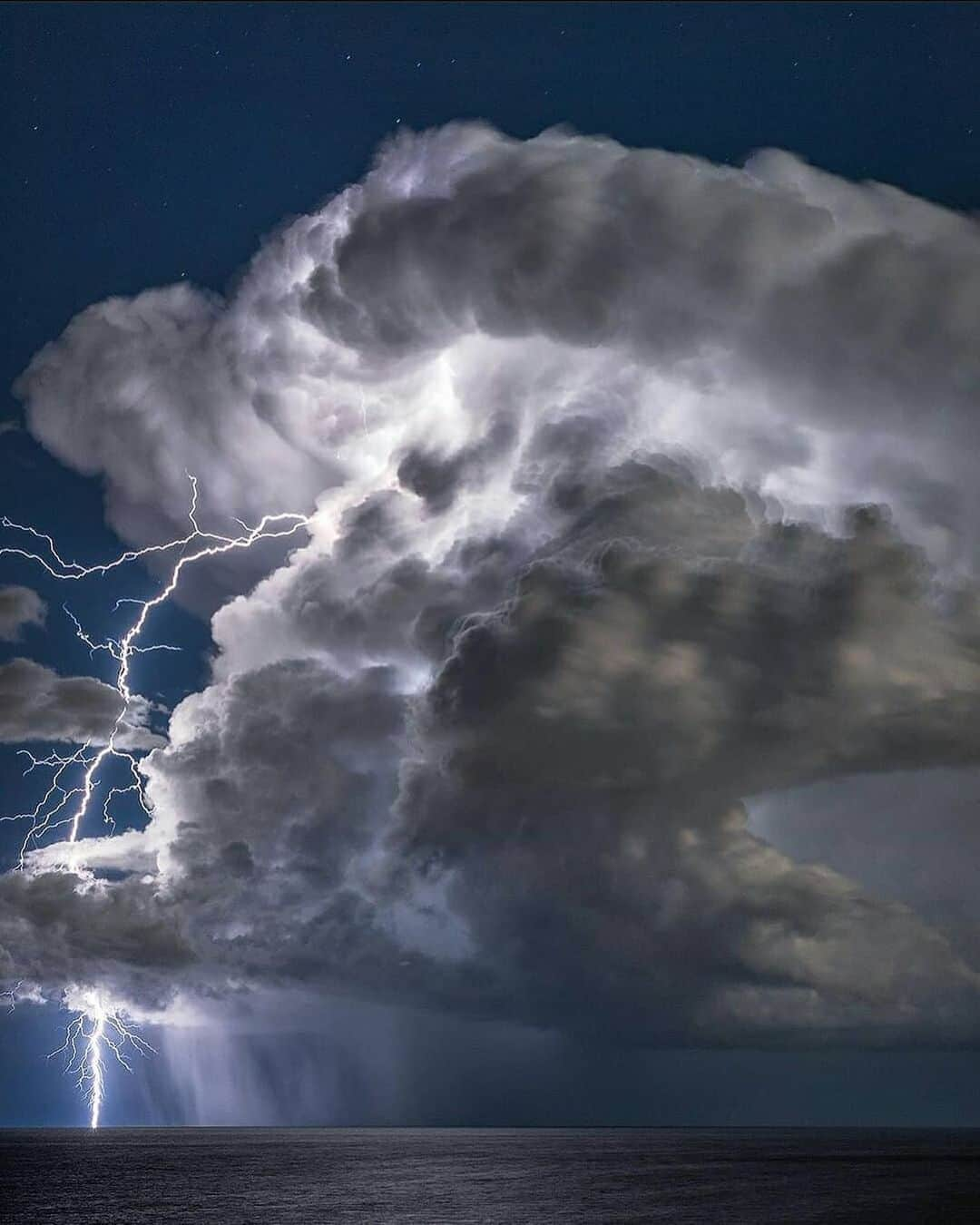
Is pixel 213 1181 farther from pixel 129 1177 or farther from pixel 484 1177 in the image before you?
pixel 484 1177

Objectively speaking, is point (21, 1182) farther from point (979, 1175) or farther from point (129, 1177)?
point (979, 1175)

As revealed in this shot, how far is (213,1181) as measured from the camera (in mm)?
143250

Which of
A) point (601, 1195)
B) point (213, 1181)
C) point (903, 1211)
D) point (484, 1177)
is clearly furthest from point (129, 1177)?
point (903, 1211)

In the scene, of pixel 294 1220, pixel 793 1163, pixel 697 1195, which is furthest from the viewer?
pixel 793 1163

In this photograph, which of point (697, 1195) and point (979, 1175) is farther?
point (979, 1175)

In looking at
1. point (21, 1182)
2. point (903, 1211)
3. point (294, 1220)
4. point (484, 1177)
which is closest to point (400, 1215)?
point (294, 1220)

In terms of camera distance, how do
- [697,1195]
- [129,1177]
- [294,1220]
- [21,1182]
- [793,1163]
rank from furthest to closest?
[793,1163] → [129,1177] → [21,1182] → [697,1195] → [294,1220]

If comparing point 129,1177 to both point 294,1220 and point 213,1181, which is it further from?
point 294,1220

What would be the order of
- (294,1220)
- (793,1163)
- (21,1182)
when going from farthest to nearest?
(793,1163)
(21,1182)
(294,1220)

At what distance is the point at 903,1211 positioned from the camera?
307ft

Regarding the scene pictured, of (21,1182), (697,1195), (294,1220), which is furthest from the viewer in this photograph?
(21,1182)

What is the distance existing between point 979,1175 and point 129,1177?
10790cm

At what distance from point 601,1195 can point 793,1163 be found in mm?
89544

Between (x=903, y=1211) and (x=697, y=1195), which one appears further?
(x=697, y=1195)
